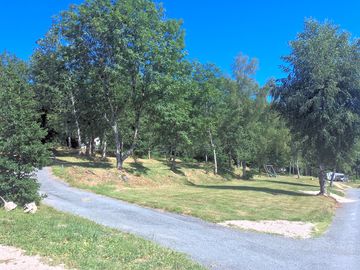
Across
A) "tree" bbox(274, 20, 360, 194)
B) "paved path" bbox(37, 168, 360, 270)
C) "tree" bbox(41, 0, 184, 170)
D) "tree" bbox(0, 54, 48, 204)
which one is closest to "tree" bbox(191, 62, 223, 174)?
"tree" bbox(41, 0, 184, 170)

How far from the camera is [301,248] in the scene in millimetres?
9203

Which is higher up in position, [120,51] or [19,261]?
[120,51]

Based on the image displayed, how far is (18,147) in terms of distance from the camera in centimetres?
1201

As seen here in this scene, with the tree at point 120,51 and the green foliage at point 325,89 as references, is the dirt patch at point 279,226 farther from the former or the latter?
the tree at point 120,51

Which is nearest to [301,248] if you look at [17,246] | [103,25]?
[17,246]

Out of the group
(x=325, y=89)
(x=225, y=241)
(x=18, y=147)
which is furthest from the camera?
(x=325, y=89)

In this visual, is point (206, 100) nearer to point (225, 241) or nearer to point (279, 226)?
point (279, 226)

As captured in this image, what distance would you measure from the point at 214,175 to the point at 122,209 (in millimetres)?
30850

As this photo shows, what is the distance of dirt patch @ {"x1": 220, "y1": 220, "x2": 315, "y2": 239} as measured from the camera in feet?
36.5

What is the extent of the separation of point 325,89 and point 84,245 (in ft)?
62.2

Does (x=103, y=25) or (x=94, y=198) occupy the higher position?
(x=103, y=25)

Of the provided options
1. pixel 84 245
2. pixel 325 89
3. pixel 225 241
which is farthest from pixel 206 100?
pixel 84 245

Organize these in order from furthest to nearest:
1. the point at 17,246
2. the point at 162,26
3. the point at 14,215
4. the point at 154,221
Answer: the point at 162,26 → the point at 154,221 → the point at 14,215 → the point at 17,246

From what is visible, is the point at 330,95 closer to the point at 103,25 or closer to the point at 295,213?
the point at 295,213
